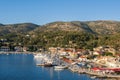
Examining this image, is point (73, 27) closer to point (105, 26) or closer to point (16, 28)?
point (105, 26)

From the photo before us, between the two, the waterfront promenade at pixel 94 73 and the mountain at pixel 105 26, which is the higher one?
the mountain at pixel 105 26

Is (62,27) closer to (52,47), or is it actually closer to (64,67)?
(52,47)

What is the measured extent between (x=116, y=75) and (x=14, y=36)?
82.8 m

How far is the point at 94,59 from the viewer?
194 ft

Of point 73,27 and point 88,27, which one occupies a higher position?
point 88,27

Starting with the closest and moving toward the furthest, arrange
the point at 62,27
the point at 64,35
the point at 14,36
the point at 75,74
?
the point at 75,74
the point at 64,35
the point at 14,36
the point at 62,27

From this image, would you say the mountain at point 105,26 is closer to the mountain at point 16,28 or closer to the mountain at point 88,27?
the mountain at point 88,27

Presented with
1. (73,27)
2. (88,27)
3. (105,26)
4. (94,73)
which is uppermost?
(105,26)

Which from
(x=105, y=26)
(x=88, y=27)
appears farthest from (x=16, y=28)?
(x=105, y=26)

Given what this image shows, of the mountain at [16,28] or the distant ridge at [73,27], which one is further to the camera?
the mountain at [16,28]

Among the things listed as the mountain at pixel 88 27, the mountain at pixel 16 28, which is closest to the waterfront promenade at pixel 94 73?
the mountain at pixel 88 27

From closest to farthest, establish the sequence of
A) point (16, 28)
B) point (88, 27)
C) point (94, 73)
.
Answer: point (94, 73) → point (88, 27) → point (16, 28)

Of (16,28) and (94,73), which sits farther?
(16,28)

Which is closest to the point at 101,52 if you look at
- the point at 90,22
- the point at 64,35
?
the point at 64,35
